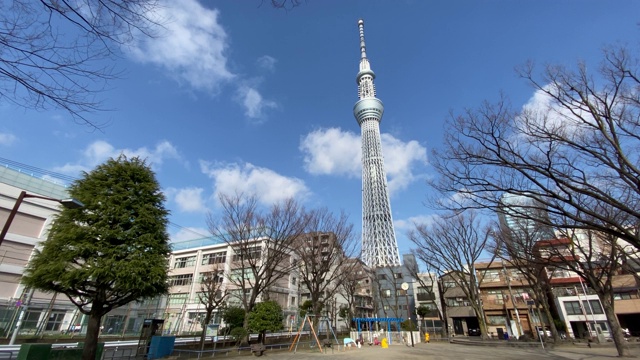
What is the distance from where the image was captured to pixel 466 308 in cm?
3597

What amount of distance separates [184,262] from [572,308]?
4426 cm

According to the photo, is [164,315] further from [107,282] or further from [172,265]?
[107,282]

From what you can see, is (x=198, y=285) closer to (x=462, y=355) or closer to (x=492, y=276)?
(x=462, y=355)

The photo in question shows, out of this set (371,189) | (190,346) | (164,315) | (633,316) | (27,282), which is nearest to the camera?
(27,282)

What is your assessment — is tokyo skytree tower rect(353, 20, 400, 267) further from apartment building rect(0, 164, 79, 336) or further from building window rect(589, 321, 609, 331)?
apartment building rect(0, 164, 79, 336)

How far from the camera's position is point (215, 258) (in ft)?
119

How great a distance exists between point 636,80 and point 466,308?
36.3m

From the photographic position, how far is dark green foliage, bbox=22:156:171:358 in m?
9.08

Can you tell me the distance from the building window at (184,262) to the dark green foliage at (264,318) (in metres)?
24.8

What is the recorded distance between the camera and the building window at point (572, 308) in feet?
92.7

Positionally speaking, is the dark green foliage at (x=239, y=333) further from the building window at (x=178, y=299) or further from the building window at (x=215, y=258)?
the building window at (x=178, y=299)

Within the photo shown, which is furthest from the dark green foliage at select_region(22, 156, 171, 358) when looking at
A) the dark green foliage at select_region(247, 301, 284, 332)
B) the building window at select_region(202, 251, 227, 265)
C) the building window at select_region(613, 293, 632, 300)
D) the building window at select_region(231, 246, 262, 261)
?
the building window at select_region(613, 293, 632, 300)

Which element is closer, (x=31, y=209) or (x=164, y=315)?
(x=31, y=209)

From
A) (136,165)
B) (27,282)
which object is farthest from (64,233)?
(136,165)
